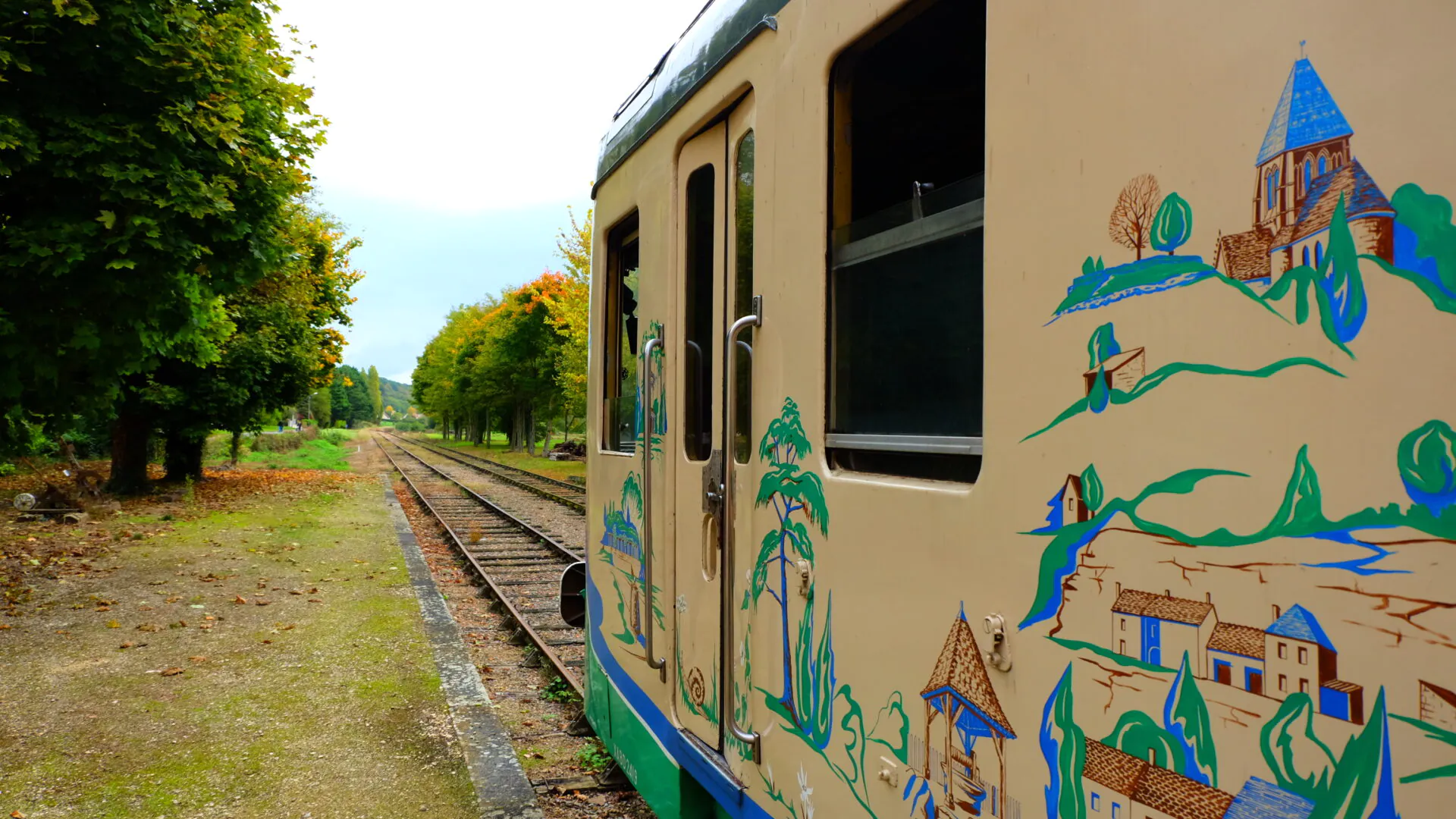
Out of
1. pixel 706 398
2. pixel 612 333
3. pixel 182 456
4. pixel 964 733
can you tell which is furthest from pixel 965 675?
pixel 182 456

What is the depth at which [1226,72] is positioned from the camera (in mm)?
1279

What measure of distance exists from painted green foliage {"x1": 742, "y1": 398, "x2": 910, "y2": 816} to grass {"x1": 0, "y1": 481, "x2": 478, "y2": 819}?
301 cm

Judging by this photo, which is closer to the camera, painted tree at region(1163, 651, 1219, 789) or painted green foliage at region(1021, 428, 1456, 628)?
painted green foliage at region(1021, 428, 1456, 628)

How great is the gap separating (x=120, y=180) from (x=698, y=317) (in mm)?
6925

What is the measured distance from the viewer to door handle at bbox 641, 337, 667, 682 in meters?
3.51

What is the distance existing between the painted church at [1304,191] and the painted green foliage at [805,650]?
1.20 metres

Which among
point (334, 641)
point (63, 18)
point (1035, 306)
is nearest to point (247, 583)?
point (334, 641)

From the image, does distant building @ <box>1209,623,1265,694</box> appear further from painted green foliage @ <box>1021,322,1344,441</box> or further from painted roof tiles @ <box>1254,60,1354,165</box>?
painted roof tiles @ <box>1254,60,1354,165</box>

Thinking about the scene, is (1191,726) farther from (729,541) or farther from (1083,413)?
(729,541)

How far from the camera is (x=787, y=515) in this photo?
2473 mm

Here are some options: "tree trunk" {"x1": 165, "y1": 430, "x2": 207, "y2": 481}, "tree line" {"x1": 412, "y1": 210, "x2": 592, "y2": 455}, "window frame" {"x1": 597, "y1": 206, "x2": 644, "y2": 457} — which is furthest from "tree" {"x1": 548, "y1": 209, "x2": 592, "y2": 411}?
"window frame" {"x1": 597, "y1": 206, "x2": 644, "y2": 457}

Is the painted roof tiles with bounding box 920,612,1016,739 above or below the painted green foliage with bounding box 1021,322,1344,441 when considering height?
below

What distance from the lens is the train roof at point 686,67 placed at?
283cm

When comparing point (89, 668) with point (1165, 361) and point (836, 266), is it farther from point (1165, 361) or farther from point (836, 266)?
point (1165, 361)
